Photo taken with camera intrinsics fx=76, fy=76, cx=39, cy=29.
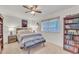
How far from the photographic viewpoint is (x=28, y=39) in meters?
3.12

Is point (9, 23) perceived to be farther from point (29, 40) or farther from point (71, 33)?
point (71, 33)

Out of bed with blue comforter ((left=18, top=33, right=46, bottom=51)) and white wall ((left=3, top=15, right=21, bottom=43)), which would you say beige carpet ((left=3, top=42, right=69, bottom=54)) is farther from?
white wall ((left=3, top=15, right=21, bottom=43))

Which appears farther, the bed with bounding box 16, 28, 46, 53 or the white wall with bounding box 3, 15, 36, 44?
the bed with bounding box 16, 28, 46, 53

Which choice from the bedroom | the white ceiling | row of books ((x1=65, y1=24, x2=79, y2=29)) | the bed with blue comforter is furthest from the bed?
row of books ((x1=65, y1=24, x2=79, y2=29))

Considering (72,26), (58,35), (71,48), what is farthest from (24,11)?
(71,48)

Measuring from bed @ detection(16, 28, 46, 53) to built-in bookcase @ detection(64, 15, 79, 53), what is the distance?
3.08 feet

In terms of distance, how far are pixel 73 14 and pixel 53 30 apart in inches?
35.5

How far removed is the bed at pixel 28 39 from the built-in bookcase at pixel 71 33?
0.94 metres

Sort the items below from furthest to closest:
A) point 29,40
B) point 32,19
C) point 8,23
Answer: point 29,40 → point 32,19 → point 8,23

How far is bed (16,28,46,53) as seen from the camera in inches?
107

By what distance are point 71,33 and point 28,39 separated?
171cm

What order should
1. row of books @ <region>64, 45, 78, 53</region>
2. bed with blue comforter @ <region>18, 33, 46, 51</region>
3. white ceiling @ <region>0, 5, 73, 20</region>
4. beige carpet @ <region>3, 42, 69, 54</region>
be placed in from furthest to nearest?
bed with blue comforter @ <region>18, 33, 46, 51</region> → row of books @ <region>64, 45, 78, 53</region> → beige carpet @ <region>3, 42, 69, 54</region> → white ceiling @ <region>0, 5, 73, 20</region>
